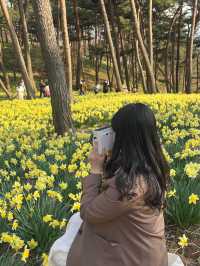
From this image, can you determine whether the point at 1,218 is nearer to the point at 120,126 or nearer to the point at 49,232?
the point at 49,232

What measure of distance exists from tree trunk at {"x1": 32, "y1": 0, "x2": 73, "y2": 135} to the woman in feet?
20.2

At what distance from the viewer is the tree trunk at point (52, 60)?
337 inches

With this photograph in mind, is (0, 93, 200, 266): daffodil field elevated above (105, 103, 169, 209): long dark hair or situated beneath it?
situated beneath

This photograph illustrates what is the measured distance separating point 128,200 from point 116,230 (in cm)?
23

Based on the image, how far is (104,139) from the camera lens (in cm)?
251

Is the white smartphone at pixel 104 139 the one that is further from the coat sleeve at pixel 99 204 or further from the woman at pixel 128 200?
the coat sleeve at pixel 99 204

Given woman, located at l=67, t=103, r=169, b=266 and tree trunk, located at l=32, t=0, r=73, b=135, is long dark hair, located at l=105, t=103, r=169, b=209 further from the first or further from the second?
tree trunk, located at l=32, t=0, r=73, b=135

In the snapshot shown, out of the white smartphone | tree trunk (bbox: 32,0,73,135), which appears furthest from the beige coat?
tree trunk (bbox: 32,0,73,135)

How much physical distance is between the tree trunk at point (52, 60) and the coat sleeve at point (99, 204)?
6.20 m

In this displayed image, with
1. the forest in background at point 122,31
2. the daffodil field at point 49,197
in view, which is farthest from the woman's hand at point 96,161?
the forest in background at point 122,31

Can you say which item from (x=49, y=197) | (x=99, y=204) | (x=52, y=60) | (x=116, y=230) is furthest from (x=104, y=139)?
(x=52, y=60)

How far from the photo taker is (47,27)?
864 cm

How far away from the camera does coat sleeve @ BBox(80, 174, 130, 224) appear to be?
7.90 ft

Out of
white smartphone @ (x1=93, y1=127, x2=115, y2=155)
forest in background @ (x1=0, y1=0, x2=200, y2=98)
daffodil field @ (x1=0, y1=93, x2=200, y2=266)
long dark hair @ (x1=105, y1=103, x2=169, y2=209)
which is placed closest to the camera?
long dark hair @ (x1=105, y1=103, x2=169, y2=209)
